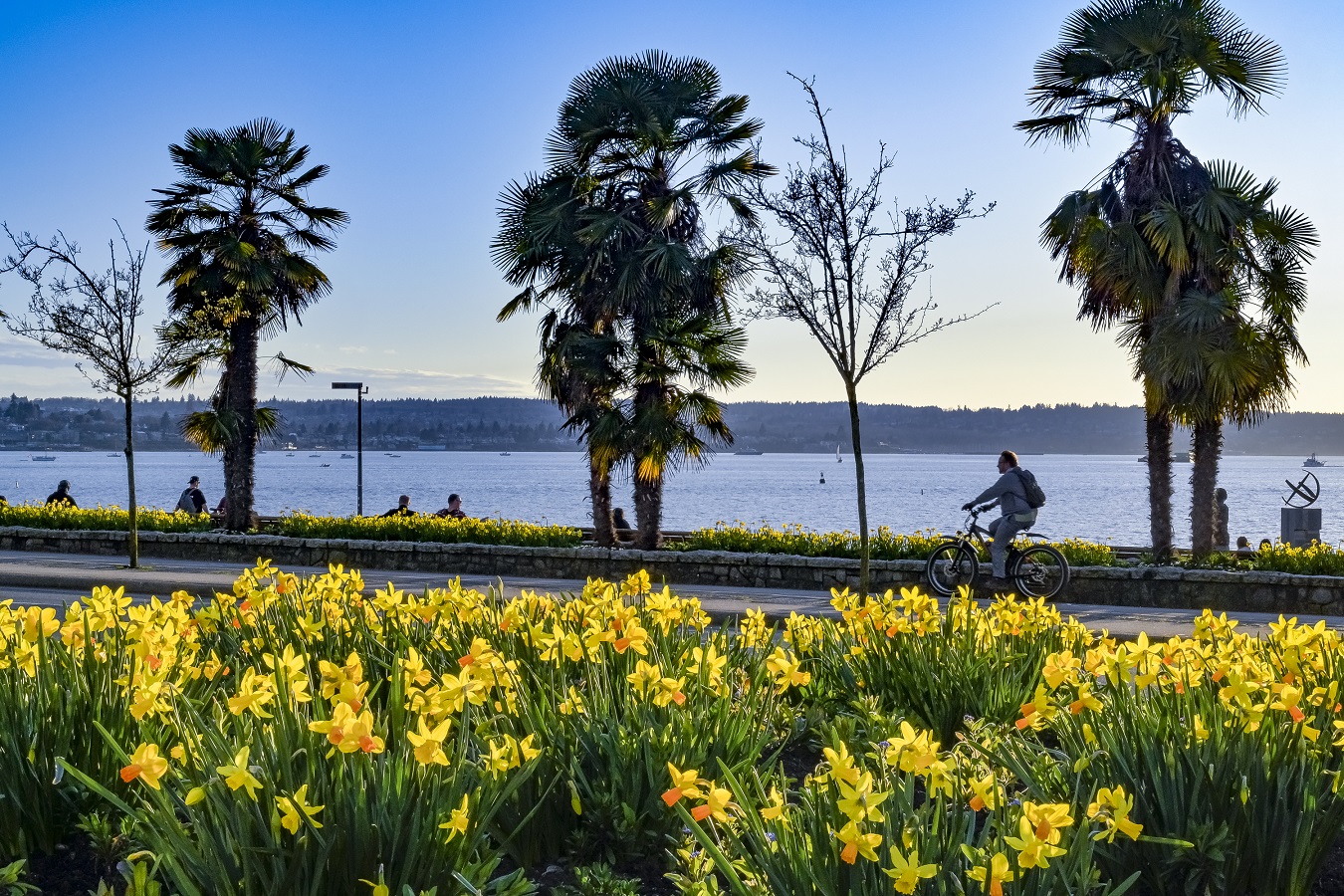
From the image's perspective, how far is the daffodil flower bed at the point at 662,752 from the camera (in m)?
2.82

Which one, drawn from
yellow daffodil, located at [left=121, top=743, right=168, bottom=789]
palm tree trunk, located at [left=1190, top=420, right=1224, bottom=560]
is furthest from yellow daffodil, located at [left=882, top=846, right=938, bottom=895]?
palm tree trunk, located at [left=1190, top=420, right=1224, bottom=560]

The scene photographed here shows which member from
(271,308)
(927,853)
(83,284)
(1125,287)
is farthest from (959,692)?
(271,308)

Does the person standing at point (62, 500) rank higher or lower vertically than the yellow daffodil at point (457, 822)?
higher

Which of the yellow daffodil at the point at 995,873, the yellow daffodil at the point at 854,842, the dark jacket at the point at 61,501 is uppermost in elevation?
the dark jacket at the point at 61,501

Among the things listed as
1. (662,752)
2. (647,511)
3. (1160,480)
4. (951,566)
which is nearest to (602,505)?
(647,511)

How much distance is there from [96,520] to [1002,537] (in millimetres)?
15831

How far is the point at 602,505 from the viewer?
717 inches

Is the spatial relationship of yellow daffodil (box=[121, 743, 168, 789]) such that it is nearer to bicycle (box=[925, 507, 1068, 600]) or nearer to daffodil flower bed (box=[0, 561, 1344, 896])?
daffodil flower bed (box=[0, 561, 1344, 896])

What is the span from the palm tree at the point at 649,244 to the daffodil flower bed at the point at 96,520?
8.10m

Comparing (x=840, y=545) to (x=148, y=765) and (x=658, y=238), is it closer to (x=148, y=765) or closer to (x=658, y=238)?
(x=658, y=238)

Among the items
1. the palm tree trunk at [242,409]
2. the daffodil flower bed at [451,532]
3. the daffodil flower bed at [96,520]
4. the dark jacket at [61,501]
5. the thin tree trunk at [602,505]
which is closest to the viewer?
the daffodil flower bed at [451,532]

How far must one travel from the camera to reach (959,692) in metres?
4.89

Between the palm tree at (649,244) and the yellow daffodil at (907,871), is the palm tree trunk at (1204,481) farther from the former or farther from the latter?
the yellow daffodil at (907,871)

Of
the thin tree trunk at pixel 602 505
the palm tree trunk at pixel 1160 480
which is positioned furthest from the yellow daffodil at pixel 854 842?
the thin tree trunk at pixel 602 505
